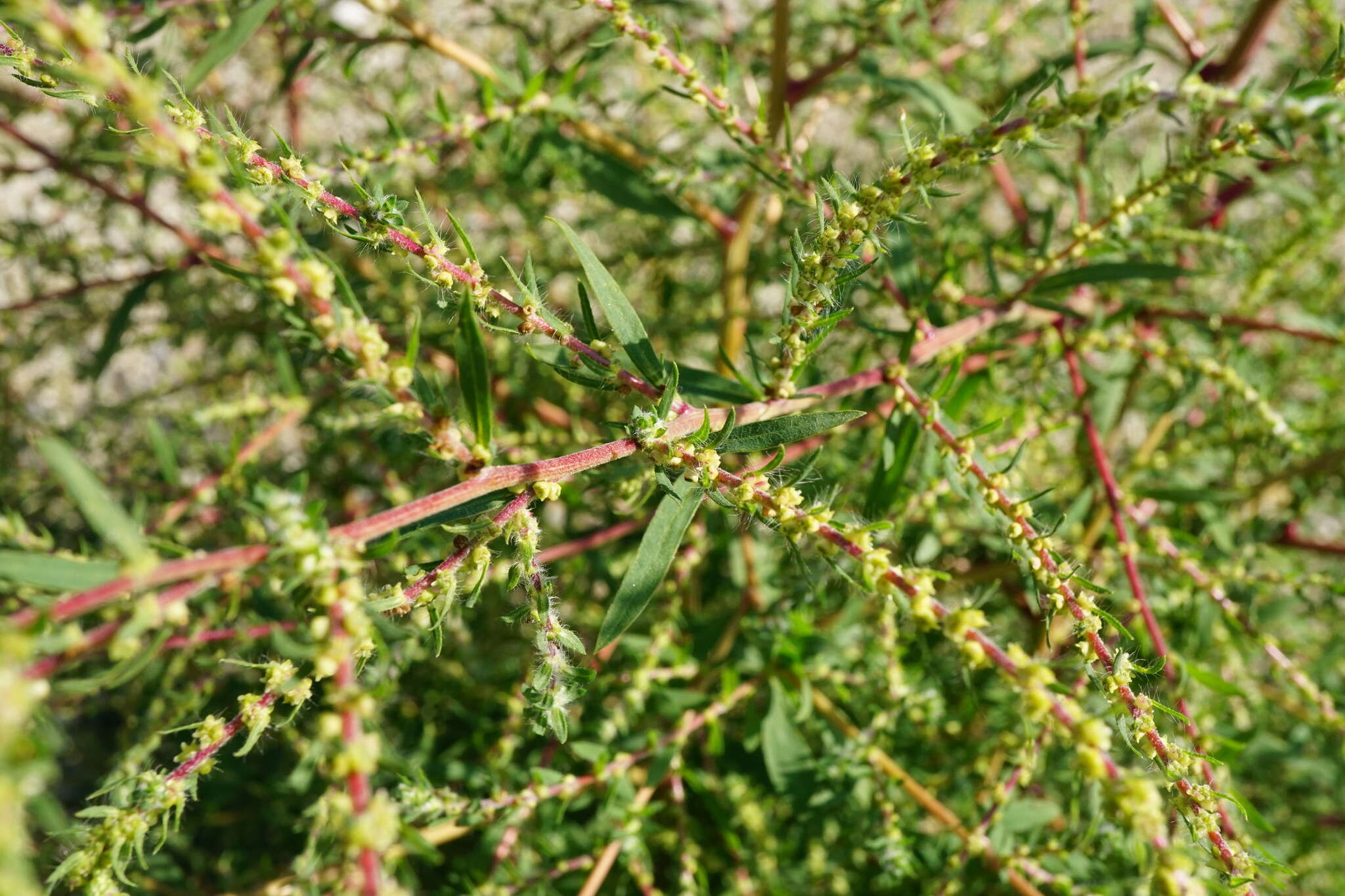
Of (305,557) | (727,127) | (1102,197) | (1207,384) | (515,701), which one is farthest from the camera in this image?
(1207,384)

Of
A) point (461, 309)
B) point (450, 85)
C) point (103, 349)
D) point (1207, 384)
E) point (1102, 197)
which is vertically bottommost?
point (1207, 384)

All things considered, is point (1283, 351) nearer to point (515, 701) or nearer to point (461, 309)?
point (515, 701)

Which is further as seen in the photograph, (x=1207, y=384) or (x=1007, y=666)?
(x=1207, y=384)

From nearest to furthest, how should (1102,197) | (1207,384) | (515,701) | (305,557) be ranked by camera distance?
1. (305,557)
2. (515,701)
3. (1102,197)
4. (1207,384)

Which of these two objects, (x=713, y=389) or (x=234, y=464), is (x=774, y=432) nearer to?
(x=713, y=389)

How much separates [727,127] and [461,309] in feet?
2.29

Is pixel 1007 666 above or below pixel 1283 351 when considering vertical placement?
below

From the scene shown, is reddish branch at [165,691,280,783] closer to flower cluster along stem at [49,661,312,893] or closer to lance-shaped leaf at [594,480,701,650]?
flower cluster along stem at [49,661,312,893]

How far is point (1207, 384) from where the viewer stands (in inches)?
101

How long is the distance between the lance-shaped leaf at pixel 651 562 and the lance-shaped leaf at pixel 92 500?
575 mm

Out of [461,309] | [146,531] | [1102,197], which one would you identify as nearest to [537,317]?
[461,309]

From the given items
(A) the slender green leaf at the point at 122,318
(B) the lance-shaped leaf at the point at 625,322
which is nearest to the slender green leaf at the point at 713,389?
(B) the lance-shaped leaf at the point at 625,322

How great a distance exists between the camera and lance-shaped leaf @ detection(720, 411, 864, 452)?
46.3 inches

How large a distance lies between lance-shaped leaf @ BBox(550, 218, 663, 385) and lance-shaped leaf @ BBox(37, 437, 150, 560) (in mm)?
628
